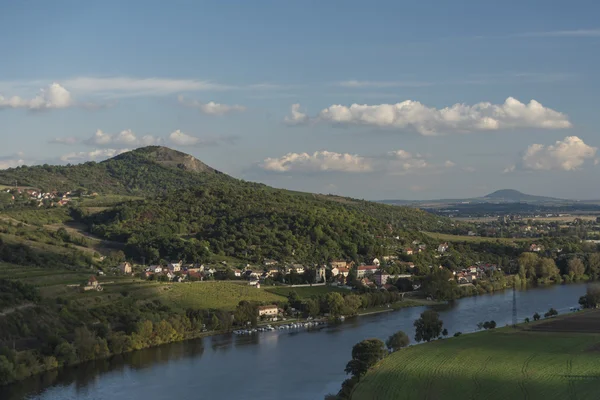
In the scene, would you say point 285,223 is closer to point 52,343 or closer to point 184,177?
point 52,343

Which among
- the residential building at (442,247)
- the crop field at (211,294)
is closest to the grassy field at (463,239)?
the residential building at (442,247)

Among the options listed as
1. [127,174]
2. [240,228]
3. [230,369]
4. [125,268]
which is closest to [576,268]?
[240,228]

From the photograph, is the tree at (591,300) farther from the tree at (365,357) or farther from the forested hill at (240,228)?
the forested hill at (240,228)

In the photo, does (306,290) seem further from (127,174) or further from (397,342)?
(127,174)

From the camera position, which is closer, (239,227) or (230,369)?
(230,369)

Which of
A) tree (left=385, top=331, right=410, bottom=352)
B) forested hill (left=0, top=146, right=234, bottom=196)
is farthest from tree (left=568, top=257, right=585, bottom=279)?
forested hill (left=0, top=146, right=234, bottom=196)

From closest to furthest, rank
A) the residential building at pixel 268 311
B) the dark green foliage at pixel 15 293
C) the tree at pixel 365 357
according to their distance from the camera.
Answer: the tree at pixel 365 357 → the dark green foliage at pixel 15 293 → the residential building at pixel 268 311

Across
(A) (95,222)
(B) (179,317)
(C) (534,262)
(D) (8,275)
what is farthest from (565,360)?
(A) (95,222)
